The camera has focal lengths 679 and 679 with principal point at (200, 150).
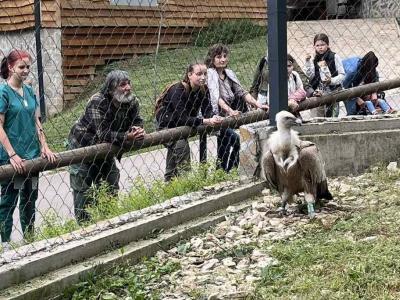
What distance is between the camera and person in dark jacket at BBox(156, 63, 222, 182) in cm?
579

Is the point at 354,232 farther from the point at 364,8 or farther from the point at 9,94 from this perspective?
the point at 364,8

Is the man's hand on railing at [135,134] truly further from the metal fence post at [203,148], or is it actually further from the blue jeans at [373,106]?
the blue jeans at [373,106]

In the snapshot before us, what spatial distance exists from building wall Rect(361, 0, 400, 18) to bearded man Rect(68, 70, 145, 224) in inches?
670

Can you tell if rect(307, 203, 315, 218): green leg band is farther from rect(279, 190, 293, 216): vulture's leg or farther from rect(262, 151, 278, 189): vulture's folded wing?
rect(262, 151, 278, 189): vulture's folded wing

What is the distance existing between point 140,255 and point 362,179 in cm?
228

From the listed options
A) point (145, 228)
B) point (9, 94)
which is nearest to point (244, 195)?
point (145, 228)

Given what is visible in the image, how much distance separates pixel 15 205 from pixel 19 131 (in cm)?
58

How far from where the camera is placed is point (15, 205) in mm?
5215

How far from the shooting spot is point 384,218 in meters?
4.59

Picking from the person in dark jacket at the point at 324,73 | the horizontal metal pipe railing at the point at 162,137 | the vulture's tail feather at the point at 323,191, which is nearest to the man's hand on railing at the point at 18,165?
the horizontal metal pipe railing at the point at 162,137

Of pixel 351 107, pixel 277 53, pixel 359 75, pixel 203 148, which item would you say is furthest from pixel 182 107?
pixel 359 75

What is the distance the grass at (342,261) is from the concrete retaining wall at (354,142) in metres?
1.04

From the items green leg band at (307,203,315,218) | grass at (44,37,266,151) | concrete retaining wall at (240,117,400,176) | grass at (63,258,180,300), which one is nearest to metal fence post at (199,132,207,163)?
concrete retaining wall at (240,117,400,176)

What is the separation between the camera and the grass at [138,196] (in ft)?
15.8
